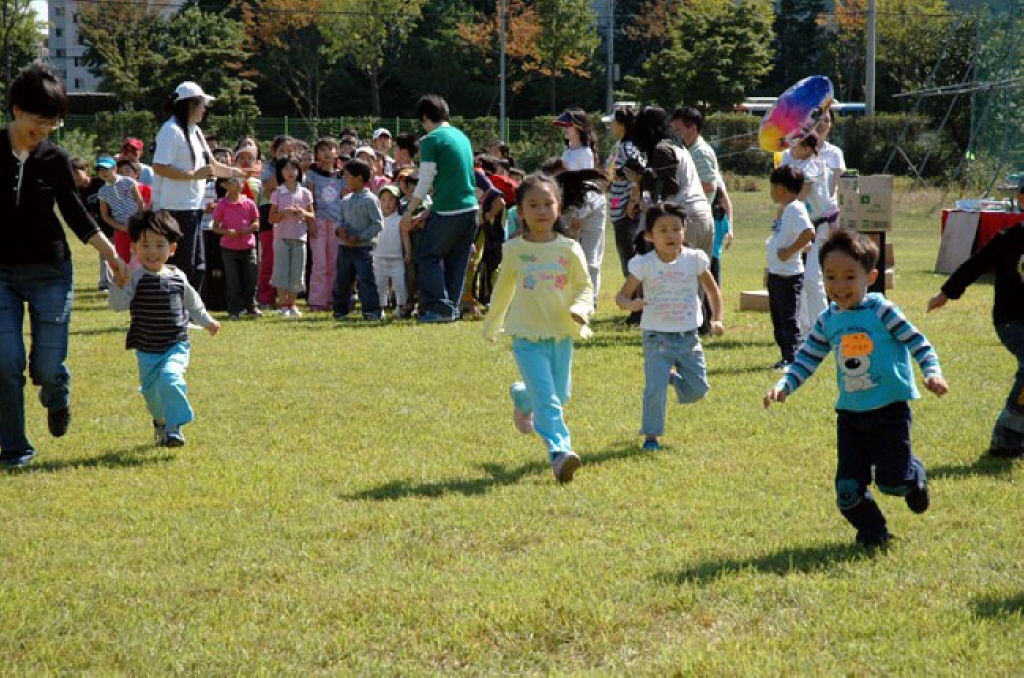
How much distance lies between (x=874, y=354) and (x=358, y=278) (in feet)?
33.3

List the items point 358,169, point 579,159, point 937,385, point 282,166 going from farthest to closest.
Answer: point 282,166 < point 358,169 < point 579,159 < point 937,385

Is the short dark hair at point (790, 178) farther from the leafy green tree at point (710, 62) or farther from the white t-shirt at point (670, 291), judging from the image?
the leafy green tree at point (710, 62)

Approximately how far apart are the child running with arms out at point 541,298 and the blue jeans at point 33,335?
7.79 ft

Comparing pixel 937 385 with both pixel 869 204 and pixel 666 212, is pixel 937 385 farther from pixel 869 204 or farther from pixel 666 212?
pixel 869 204

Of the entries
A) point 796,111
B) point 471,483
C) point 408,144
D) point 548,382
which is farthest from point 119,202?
point 471,483

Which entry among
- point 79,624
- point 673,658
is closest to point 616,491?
point 673,658

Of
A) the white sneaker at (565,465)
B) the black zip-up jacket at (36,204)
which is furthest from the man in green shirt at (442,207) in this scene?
the white sneaker at (565,465)

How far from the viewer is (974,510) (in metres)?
6.70

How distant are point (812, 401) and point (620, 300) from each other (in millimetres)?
2291

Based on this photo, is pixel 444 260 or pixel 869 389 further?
pixel 444 260

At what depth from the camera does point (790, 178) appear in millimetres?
11109

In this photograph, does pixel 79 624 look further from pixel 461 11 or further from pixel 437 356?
pixel 461 11

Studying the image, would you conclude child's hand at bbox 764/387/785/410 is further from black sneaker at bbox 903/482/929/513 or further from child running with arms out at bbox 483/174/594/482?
child running with arms out at bbox 483/174/594/482

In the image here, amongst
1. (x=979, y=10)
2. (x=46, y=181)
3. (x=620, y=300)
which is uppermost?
(x=979, y=10)
